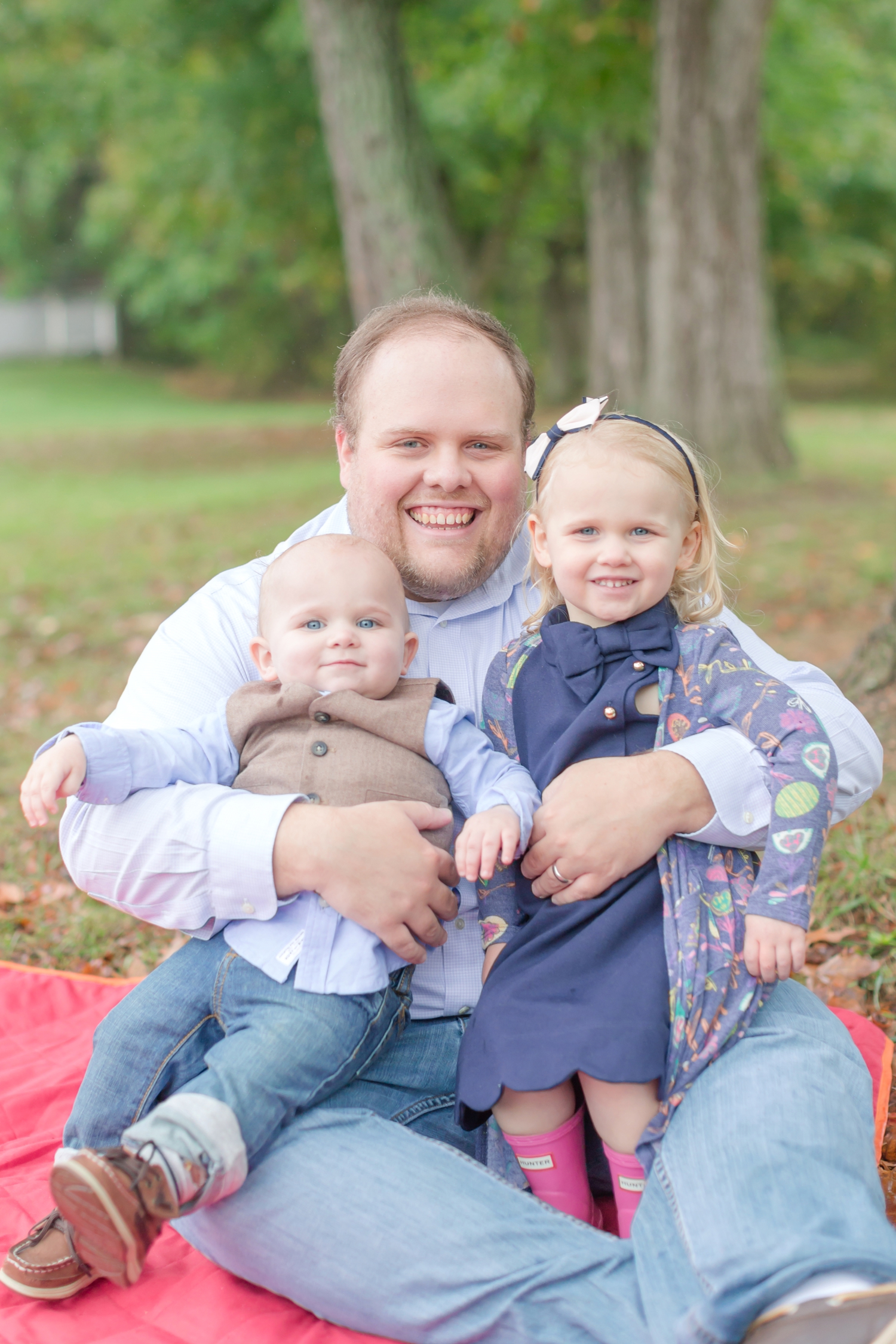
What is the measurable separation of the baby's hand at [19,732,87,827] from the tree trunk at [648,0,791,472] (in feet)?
32.1

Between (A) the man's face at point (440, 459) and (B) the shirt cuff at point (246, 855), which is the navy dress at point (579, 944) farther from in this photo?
(B) the shirt cuff at point (246, 855)

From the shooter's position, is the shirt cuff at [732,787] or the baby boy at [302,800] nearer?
the baby boy at [302,800]

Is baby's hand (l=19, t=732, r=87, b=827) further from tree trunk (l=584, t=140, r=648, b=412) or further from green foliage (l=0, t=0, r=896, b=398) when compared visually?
tree trunk (l=584, t=140, r=648, b=412)

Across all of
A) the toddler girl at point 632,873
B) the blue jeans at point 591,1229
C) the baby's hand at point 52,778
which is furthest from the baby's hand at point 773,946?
the baby's hand at point 52,778

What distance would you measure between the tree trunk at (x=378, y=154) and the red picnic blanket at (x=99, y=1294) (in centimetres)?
758

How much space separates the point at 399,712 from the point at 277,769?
27 centimetres

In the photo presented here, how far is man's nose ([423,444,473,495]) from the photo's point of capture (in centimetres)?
280

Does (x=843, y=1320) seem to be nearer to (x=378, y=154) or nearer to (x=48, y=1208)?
(x=48, y=1208)

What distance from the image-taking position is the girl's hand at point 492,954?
2523 millimetres

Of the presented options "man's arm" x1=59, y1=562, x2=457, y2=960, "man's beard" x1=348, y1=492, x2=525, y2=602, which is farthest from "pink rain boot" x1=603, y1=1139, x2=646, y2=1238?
"man's beard" x1=348, y1=492, x2=525, y2=602

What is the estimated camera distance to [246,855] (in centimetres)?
235

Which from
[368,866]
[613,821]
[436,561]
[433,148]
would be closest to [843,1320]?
[613,821]

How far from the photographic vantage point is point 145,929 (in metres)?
4.23

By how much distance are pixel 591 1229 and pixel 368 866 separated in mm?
734
